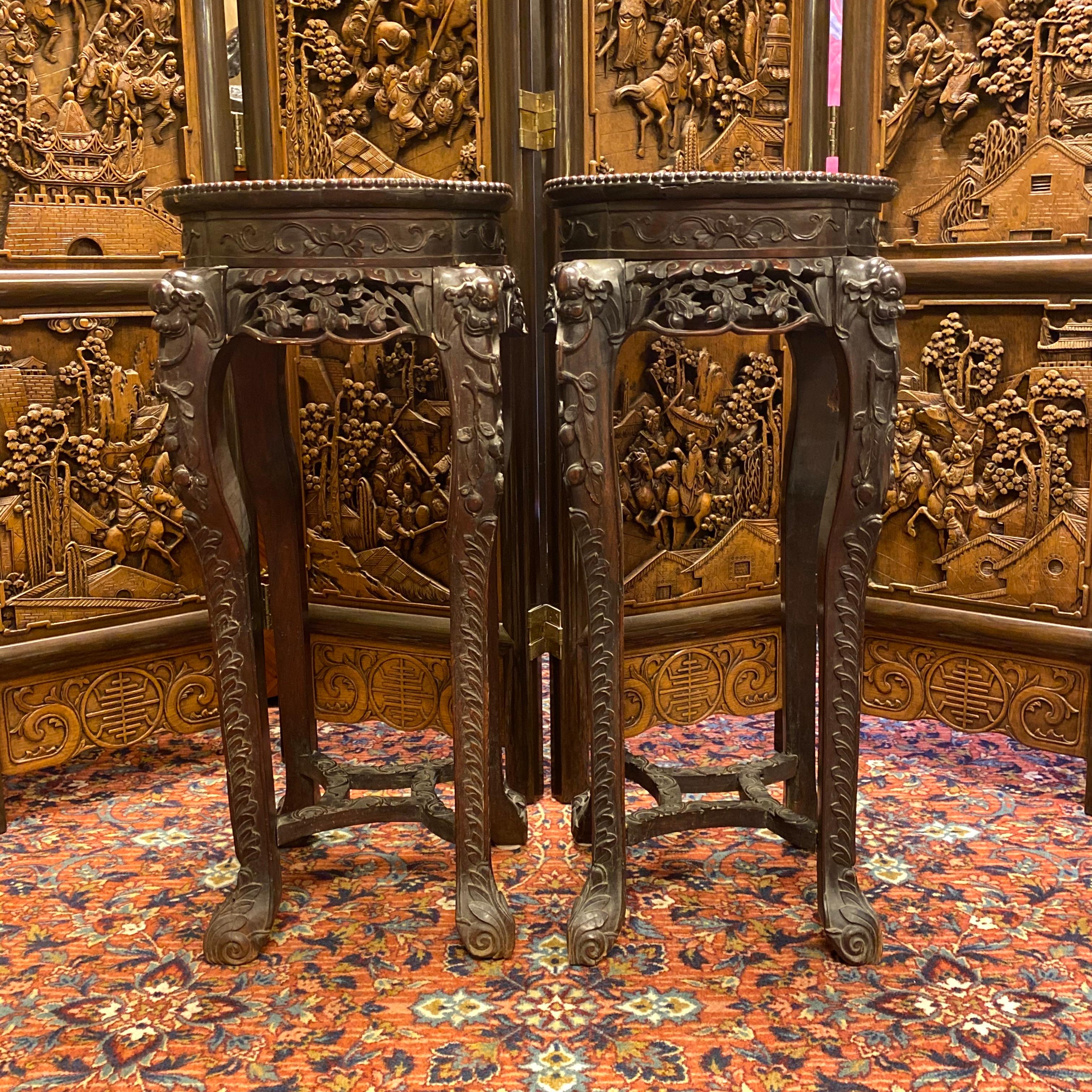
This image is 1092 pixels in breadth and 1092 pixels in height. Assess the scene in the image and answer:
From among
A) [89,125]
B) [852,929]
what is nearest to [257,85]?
[89,125]

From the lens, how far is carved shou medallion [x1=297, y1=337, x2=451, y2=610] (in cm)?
269

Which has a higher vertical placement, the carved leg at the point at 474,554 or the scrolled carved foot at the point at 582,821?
the carved leg at the point at 474,554

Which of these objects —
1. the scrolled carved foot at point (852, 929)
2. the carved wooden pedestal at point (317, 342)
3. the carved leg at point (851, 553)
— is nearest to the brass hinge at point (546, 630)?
the carved wooden pedestal at point (317, 342)

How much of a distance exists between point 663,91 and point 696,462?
30.9 inches

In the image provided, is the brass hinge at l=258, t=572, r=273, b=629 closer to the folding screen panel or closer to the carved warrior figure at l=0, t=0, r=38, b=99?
the folding screen panel

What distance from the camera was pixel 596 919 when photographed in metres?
2.04

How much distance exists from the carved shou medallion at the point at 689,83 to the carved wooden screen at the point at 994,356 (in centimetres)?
28

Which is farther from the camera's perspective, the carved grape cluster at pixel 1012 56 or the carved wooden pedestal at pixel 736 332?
the carved grape cluster at pixel 1012 56

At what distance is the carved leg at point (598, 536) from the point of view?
1.88 m

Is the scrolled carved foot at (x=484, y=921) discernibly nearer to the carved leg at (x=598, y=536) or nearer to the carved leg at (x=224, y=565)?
the carved leg at (x=598, y=536)

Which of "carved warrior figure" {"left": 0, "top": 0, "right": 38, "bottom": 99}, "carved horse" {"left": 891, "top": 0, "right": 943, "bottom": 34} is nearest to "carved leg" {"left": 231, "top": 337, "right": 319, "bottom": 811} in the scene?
"carved warrior figure" {"left": 0, "top": 0, "right": 38, "bottom": 99}

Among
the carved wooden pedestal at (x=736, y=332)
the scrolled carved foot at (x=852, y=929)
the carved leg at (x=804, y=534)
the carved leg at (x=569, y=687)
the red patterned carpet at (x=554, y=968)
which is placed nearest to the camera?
the red patterned carpet at (x=554, y=968)

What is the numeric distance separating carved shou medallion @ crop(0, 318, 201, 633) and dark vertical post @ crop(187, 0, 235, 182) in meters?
0.41

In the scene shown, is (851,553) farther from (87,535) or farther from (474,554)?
(87,535)
